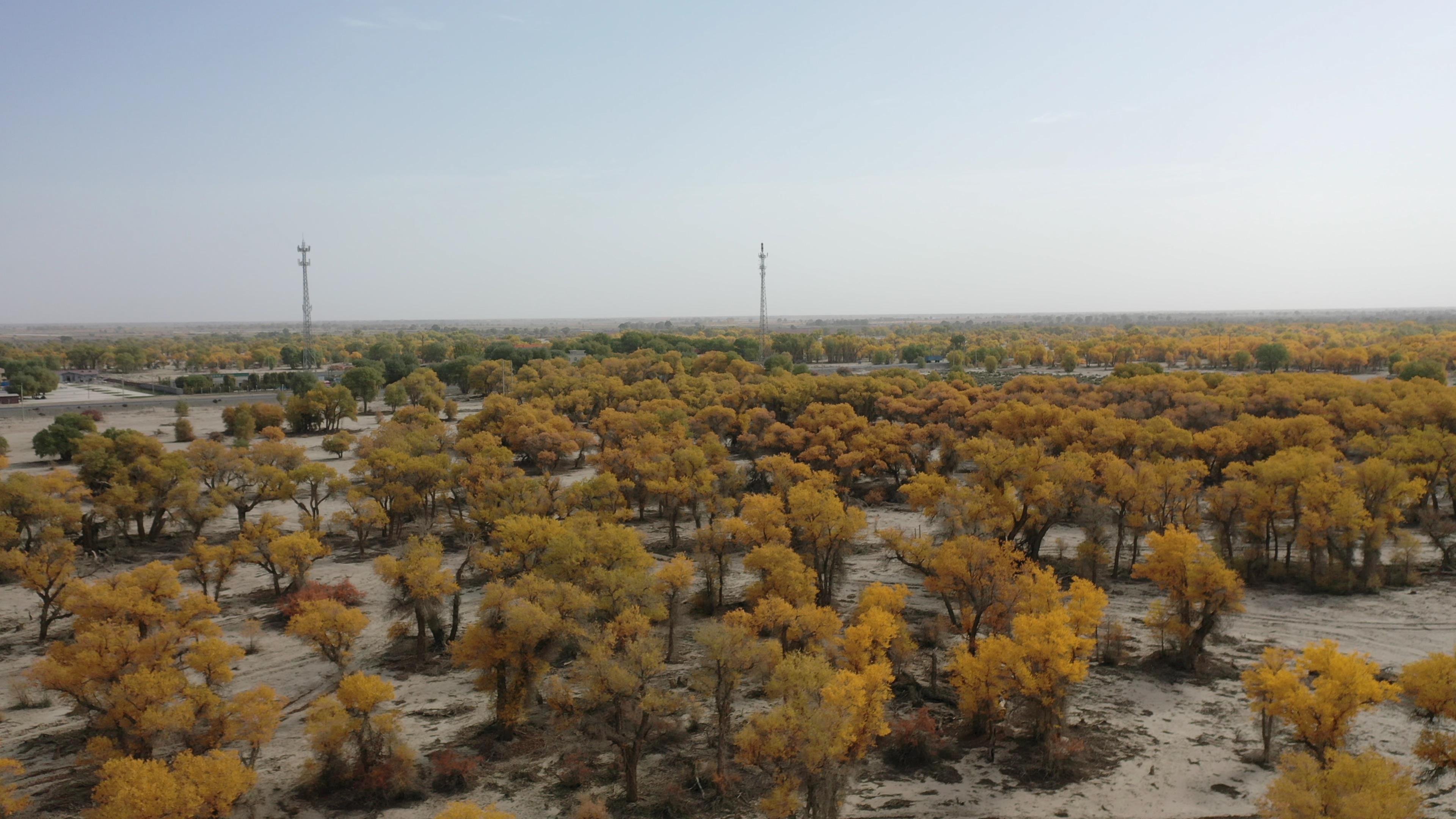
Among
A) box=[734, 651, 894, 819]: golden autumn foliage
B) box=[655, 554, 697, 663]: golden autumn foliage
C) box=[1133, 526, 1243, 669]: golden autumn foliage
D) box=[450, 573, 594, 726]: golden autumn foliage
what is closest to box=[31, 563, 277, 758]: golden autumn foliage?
box=[450, 573, 594, 726]: golden autumn foliage

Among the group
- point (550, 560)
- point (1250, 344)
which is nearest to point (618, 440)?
point (550, 560)

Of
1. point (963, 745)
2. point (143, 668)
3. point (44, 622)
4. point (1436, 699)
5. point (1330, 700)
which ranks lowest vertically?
point (963, 745)

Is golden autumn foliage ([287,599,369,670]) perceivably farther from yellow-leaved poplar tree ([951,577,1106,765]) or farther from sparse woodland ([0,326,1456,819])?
yellow-leaved poplar tree ([951,577,1106,765])

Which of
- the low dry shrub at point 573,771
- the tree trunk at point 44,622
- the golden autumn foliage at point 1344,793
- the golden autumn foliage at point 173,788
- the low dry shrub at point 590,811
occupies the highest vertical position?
the golden autumn foliage at point 1344,793

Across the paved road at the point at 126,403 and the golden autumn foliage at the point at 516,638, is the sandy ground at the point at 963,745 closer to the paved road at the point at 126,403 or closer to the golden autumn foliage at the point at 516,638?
the golden autumn foliage at the point at 516,638

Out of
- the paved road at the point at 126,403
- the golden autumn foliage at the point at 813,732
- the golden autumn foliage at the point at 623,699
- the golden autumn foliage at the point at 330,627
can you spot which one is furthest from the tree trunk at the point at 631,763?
the paved road at the point at 126,403

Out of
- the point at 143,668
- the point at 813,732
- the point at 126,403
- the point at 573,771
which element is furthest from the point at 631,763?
the point at 126,403

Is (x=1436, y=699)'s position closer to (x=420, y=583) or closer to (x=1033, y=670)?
(x=1033, y=670)
